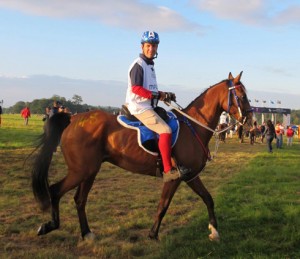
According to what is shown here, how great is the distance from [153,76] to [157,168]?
1.59 m

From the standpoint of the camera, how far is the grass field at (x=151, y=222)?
→ 5.30 m

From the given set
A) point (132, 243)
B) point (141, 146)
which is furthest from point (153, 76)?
point (132, 243)

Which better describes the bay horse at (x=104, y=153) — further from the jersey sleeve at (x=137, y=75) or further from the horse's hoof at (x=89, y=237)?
the jersey sleeve at (x=137, y=75)

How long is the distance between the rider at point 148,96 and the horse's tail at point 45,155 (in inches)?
54.7

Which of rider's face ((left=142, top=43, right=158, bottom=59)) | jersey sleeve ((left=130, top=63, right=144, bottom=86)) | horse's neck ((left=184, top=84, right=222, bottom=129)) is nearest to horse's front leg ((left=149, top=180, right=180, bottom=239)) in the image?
horse's neck ((left=184, top=84, right=222, bottom=129))

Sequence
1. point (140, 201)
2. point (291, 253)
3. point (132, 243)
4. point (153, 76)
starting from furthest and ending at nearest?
1. point (140, 201)
2. point (153, 76)
3. point (132, 243)
4. point (291, 253)

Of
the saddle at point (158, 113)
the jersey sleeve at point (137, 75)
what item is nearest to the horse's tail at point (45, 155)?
the saddle at point (158, 113)

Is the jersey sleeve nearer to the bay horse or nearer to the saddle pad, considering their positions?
the saddle pad

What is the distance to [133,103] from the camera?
602cm

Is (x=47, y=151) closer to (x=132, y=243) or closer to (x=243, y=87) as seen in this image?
(x=132, y=243)

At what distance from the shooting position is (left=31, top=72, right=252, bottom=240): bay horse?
598cm

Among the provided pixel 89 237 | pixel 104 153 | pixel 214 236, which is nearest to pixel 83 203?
pixel 89 237

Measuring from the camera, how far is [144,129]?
5992mm

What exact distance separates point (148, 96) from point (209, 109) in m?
1.35
